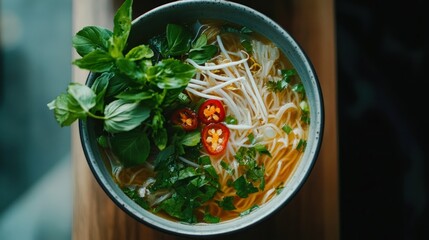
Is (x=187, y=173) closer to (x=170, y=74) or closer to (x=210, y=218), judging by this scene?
(x=210, y=218)

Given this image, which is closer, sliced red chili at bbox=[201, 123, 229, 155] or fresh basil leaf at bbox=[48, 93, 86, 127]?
fresh basil leaf at bbox=[48, 93, 86, 127]

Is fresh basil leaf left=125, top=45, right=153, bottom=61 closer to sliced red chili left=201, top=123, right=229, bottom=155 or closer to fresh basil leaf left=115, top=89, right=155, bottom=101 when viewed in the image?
fresh basil leaf left=115, top=89, right=155, bottom=101

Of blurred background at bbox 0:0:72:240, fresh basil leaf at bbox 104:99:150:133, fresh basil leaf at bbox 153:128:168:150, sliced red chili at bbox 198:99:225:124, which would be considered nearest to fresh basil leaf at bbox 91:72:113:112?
fresh basil leaf at bbox 104:99:150:133

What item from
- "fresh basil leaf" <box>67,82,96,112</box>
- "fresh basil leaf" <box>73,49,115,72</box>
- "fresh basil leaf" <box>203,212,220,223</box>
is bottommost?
"fresh basil leaf" <box>203,212,220,223</box>

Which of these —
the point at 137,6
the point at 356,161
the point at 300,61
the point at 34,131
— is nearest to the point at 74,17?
the point at 137,6

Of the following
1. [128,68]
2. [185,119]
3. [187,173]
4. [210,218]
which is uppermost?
[128,68]

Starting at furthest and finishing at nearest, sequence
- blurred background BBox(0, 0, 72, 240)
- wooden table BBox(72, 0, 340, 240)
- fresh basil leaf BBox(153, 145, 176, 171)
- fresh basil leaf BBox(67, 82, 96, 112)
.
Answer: blurred background BBox(0, 0, 72, 240) < wooden table BBox(72, 0, 340, 240) < fresh basil leaf BBox(153, 145, 176, 171) < fresh basil leaf BBox(67, 82, 96, 112)

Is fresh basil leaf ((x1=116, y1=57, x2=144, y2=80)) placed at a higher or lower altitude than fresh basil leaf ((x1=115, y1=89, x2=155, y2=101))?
higher

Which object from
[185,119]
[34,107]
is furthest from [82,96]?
[34,107]
